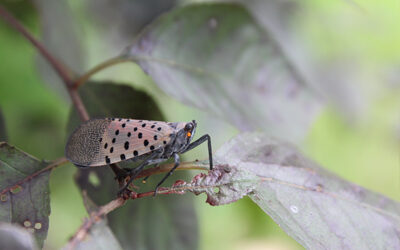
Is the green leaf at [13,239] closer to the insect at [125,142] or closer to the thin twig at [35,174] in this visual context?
the thin twig at [35,174]

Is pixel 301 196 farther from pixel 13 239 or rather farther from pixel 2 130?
pixel 2 130

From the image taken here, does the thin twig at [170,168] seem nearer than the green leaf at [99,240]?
No

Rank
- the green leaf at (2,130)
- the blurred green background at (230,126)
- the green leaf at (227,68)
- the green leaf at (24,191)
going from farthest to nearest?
1. the blurred green background at (230,126)
2. the green leaf at (227,68)
3. the green leaf at (2,130)
4. the green leaf at (24,191)

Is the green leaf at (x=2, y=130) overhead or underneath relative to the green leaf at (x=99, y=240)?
overhead

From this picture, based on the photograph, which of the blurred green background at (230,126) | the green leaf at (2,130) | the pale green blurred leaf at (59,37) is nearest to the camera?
the green leaf at (2,130)

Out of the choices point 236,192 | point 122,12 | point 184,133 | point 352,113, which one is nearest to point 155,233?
point 184,133

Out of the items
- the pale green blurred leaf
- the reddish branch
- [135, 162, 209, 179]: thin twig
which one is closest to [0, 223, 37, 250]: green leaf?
the reddish branch

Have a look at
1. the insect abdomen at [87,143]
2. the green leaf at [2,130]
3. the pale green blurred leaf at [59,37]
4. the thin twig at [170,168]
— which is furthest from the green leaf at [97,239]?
the pale green blurred leaf at [59,37]
